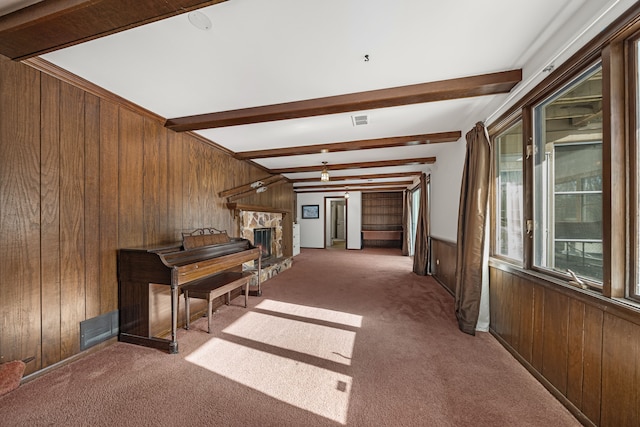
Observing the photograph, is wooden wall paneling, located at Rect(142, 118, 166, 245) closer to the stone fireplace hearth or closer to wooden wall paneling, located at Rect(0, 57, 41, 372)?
wooden wall paneling, located at Rect(0, 57, 41, 372)

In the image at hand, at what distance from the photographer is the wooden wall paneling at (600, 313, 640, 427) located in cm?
112

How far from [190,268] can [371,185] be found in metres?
6.44

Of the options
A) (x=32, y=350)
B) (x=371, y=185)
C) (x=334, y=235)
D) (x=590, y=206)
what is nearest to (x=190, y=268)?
(x=32, y=350)

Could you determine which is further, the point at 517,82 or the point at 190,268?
the point at 190,268

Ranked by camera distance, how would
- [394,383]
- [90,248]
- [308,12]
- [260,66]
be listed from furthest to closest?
[90,248] → [260,66] → [394,383] → [308,12]

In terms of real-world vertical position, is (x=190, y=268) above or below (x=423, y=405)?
above

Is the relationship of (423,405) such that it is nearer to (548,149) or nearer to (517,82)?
(548,149)

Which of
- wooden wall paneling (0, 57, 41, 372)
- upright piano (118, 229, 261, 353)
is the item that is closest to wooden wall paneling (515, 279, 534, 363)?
upright piano (118, 229, 261, 353)

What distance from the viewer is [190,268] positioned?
91.0 inches

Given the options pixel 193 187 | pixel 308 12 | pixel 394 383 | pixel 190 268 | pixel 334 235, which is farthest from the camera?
pixel 334 235

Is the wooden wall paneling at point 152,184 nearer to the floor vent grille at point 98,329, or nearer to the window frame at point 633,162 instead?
the floor vent grille at point 98,329

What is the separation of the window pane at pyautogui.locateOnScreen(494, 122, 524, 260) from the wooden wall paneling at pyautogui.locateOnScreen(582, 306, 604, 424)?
0.89 meters

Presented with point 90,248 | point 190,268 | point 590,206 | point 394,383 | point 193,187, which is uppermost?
point 193,187

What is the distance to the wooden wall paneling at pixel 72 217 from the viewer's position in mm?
1937
